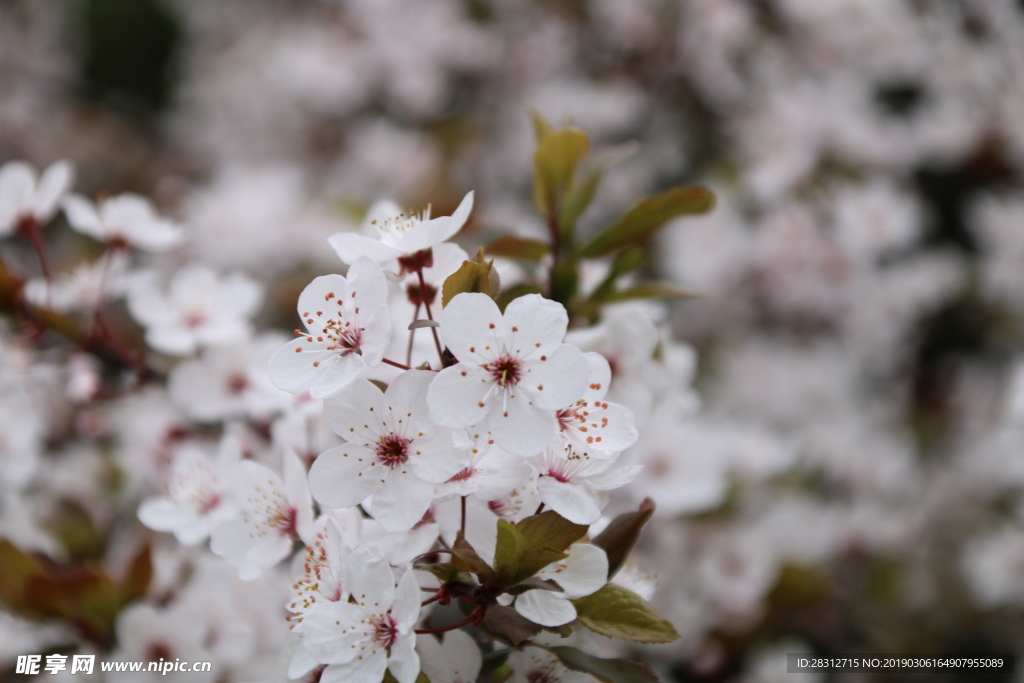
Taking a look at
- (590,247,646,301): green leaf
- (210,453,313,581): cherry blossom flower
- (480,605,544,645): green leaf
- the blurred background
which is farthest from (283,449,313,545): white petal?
the blurred background

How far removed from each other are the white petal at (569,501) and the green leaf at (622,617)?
0.41 feet

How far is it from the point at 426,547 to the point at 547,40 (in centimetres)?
234

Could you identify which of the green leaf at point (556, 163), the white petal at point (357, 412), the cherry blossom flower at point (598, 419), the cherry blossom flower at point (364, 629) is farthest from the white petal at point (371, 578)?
the green leaf at point (556, 163)

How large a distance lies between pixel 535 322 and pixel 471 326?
61 mm

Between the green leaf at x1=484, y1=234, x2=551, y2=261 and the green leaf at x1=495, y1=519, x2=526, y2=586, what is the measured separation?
0.44 m

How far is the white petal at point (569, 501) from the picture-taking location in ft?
2.21

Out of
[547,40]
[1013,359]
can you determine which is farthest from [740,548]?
[547,40]

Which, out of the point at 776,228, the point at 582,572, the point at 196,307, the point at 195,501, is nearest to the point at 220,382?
the point at 196,307

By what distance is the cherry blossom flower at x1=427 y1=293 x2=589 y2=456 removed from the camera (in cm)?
67

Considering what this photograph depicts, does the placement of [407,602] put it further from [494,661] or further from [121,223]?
[121,223]

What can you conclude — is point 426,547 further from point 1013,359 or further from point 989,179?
point 989,179

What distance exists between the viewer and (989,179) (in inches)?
95.3

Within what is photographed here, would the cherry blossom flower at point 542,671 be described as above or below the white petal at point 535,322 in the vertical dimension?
below

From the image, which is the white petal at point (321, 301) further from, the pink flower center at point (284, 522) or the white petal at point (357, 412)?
the pink flower center at point (284, 522)
